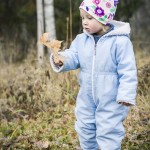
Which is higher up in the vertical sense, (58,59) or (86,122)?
(58,59)

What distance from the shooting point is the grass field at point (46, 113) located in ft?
15.1

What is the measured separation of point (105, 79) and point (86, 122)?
424mm

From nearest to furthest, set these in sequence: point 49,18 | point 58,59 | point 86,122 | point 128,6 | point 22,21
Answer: point 58,59
point 86,122
point 49,18
point 128,6
point 22,21

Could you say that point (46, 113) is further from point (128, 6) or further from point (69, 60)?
point (128, 6)

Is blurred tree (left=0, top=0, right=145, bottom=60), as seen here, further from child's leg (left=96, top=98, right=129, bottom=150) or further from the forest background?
child's leg (left=96, top=98, right=129, bottom=150)

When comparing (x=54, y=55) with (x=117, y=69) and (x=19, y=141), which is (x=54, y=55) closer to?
(x=117, y=69)

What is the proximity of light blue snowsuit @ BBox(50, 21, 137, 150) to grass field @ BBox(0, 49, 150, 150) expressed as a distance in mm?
944

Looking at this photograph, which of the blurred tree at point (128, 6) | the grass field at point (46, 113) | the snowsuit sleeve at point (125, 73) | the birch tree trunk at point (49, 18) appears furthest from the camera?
the blurred tree at point (128, 6)

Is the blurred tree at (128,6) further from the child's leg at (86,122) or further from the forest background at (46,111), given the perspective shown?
the child's leg at (86,122)

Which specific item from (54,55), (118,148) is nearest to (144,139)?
(118,148)

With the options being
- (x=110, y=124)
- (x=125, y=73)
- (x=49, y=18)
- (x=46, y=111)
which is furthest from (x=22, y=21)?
(x=125, y=73)

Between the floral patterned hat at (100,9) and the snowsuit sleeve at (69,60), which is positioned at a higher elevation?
the floral patterned hat at (100,9)

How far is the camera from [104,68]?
11.2 feet

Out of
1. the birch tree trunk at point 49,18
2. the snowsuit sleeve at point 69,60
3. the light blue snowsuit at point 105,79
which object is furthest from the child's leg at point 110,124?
the birch tree trunk at point 49,18
